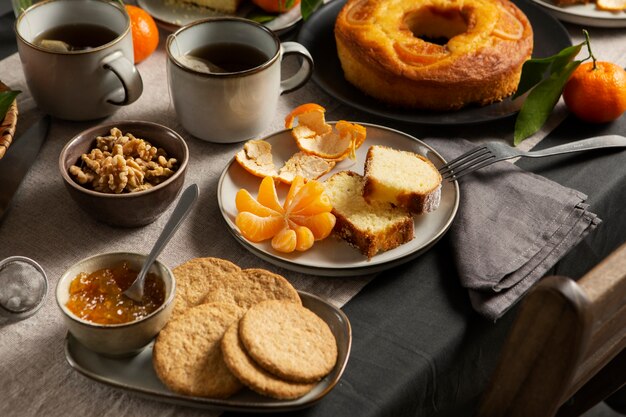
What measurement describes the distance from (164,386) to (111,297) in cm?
15

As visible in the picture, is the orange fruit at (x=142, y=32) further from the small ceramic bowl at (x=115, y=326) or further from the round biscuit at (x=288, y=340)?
the round biscuit at (x=288, y=340)

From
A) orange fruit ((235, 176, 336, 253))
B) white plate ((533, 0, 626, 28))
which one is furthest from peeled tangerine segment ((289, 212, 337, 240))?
white plate ((533, 0, 626, 28))

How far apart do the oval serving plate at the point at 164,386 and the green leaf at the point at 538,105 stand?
0.71 metres

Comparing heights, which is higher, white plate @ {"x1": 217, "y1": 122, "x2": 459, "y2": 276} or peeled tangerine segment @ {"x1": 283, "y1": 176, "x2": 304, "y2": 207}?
peeled tangerine segment @ {"x1": 283, "y1": 176, "x2": 304, "y2": 207}

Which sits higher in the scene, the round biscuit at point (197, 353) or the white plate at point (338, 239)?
the round biscuit at point (197, 353)

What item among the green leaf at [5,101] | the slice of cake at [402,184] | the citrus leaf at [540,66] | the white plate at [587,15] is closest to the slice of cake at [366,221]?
the slice of cake at [402,184]

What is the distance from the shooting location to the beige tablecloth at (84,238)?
3.51ft

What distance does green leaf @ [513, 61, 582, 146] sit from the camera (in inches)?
62.9

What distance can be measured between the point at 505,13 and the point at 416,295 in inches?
32.9

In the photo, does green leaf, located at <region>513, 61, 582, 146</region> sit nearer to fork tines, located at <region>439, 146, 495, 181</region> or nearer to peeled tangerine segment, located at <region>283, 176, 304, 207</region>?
fork tines, located at <region>439, 146, 495, 181</region>

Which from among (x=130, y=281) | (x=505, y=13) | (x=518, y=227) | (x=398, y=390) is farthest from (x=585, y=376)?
(x=505, y=13)

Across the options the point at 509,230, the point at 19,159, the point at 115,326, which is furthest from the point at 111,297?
the point at 509,230

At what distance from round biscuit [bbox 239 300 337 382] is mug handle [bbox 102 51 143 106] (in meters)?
0.62

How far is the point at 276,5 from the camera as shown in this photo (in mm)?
1869
